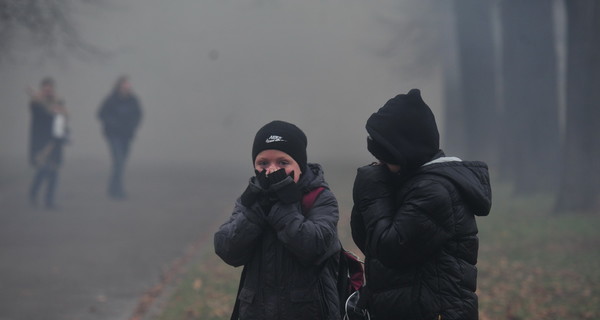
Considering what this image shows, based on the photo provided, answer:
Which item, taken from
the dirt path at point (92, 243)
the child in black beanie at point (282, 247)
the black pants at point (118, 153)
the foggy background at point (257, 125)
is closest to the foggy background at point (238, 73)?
the foggy background at point (257, 125)

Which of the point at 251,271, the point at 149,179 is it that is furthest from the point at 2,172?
the point at 251,271

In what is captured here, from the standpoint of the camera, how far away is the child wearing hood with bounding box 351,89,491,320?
298 centimetres

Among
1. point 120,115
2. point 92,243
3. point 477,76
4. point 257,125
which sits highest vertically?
point 477,76

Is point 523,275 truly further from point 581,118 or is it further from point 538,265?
point 581,118

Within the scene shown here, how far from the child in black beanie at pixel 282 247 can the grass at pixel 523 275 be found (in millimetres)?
3065

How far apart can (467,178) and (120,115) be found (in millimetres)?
12190

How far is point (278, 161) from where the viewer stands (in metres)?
3.54

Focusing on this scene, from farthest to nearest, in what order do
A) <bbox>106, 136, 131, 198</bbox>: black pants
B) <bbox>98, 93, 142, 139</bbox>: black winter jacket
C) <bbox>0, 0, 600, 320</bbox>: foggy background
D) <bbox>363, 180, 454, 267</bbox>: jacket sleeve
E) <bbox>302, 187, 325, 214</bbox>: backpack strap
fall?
<bbox>106, 136, 131, 198</bbox>: black pants < <bbox>98, 93, 142, 139</bbox>: black winter jacket < <bbox>0, 0, 600, 320</bbox>: foggy background < <bbox>302, 187, 325, 214</bbox>: backpack strap < <bbox>363, 180, 454, 267</bbox>: jacket sleeve

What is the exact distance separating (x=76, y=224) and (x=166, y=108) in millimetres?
37854

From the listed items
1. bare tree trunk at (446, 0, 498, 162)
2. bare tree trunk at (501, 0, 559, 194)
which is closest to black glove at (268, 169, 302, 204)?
bare tree trunk at (501, 0, 559, 194)

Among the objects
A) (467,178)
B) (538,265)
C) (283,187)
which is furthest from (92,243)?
(467,178)

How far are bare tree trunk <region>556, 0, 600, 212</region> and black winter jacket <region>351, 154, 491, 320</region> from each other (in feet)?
32.8

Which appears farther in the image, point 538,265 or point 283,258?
point 538,265

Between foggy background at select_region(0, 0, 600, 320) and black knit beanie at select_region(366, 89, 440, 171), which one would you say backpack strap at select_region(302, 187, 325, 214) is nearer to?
black knit beanie at select_region(366, 89, 440, 171)
